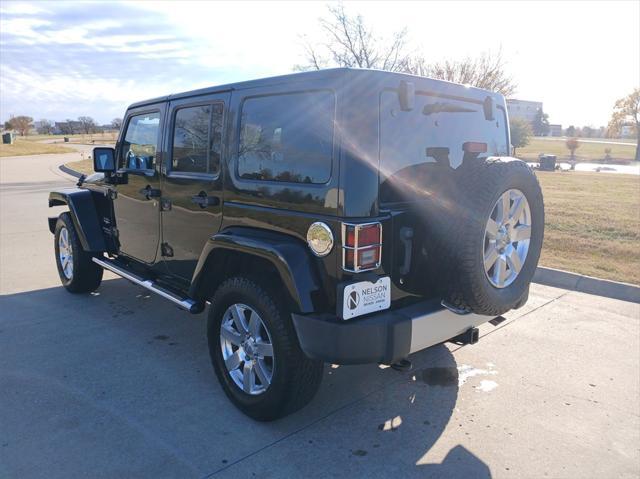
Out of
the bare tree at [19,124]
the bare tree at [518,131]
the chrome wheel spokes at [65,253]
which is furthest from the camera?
the bare tree at [19,124]

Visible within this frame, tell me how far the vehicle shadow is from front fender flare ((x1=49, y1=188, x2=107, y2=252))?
2.91ft

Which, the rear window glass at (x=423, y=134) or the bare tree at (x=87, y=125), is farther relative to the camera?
the bare tree at (x=87, y=125)

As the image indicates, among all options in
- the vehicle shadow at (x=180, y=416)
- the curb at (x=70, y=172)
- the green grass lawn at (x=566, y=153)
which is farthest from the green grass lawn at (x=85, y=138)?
the vehicle shadow at (x=180, y=416)

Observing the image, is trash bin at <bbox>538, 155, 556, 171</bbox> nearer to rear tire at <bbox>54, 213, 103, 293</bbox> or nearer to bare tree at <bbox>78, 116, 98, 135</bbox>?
rear tire at <bbox>54, 213, 103, 293</bbox>

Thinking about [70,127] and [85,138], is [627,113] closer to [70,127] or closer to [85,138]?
[85,138]

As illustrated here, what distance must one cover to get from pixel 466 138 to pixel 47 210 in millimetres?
10459

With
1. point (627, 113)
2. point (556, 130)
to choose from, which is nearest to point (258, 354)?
point (627, 113)

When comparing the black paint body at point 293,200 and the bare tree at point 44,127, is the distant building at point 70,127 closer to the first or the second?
the bare tree at point 44,127

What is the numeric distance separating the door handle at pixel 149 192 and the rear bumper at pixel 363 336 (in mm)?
1960

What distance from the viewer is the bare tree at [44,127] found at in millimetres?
92062

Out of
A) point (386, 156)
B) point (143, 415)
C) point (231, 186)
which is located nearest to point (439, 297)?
point (386, 156)

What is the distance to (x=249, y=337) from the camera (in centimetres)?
313

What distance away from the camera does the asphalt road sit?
108 inches

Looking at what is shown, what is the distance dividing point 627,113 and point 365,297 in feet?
212
